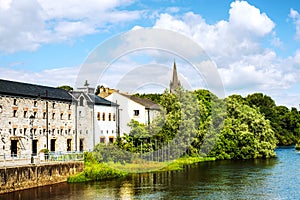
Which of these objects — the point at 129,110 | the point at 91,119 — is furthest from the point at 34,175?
the point at 129,110

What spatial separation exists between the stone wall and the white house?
876 inches

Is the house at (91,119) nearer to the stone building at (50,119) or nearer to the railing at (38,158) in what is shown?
the stone building at (50,119)

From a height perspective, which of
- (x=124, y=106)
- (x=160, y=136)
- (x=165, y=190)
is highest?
(x=124, y=106)

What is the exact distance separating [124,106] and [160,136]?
1075 centimetres

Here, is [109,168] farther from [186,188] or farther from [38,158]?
[186,188]

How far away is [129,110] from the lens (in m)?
68.2

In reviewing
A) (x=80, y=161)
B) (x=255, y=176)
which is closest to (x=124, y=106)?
(x=80, y=161)

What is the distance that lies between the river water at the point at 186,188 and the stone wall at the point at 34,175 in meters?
0.82

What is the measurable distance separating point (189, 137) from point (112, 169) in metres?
21.6

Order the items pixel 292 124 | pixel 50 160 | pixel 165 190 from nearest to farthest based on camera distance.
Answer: pixel 165 190 < pixel 50 160 < pixel 292 124

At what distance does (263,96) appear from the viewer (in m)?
127

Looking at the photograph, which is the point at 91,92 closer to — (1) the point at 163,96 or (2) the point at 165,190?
(1) the point at 163,96

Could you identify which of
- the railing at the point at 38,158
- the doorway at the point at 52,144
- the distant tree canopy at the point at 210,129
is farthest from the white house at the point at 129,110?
the railing at the point at 38,158

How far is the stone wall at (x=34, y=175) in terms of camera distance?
32875 mm
